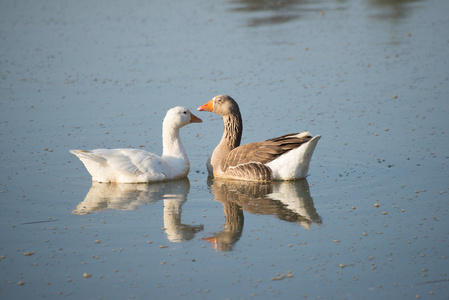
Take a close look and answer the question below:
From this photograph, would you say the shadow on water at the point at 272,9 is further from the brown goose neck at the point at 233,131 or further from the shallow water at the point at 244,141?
the brown goose neck at the point at 233,131

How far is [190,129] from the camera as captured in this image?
9.88m

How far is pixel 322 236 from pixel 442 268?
3.72ft

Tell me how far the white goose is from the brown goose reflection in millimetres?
508

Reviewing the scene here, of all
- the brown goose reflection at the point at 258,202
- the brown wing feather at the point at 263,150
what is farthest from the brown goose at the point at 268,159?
the brown goose reflection at the point at 258,202

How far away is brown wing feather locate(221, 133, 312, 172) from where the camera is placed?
289 inches

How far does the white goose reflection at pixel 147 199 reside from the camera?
598 centimetres

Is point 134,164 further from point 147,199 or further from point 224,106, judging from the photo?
point 224,106

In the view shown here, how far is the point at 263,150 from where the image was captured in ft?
24.6

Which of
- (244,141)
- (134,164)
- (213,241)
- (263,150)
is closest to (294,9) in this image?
(244,141)

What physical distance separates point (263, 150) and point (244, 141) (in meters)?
1.43

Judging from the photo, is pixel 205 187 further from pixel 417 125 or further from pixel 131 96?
pixel 131 96

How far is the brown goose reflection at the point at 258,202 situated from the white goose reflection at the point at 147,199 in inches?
13.5

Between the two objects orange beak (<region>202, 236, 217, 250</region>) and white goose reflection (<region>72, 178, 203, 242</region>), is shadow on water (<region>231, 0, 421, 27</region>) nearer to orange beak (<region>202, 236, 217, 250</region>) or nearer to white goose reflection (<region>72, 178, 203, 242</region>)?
white goose reflection (<region>72, 178, 203, 242</region>)

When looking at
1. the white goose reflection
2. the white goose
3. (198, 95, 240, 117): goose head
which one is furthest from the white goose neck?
(198, 95, 240, 117): goose head
